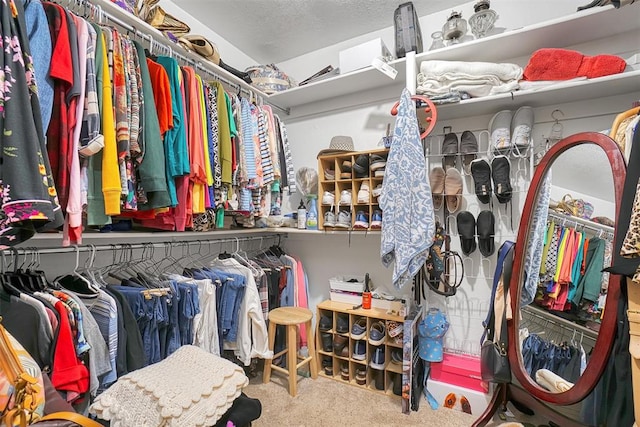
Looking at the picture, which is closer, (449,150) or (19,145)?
(19,145)

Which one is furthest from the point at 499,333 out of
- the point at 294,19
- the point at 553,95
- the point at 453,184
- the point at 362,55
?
the point at 294,19

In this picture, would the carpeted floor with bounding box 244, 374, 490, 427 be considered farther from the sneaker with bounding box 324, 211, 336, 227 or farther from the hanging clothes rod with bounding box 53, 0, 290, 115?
the hanging clothes rod with bounding box 53, 0, 290, 115

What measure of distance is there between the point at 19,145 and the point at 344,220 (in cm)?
163

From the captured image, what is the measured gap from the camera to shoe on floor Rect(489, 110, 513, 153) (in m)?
1.72

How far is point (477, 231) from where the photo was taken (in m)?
1.84

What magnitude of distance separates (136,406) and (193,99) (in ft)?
4.32

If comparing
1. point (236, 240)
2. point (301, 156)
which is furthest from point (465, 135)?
point (236, 240)

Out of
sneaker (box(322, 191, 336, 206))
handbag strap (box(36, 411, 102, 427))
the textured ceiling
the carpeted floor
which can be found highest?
the textured ceiling

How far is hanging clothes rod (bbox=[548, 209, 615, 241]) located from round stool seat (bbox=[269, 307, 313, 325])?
4.76 ft

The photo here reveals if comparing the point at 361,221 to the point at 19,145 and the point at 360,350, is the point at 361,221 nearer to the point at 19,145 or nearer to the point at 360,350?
the point at 360,350

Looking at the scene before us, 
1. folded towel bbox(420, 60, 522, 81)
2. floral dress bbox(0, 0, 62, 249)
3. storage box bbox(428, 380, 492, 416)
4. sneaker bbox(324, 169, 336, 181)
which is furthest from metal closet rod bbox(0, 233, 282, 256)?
folded towel bbox(420, 60, 522, 81)

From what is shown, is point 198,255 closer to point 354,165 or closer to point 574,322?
point 354,165

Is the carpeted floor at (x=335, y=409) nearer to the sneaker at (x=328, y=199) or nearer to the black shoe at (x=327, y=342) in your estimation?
the black shoe at (x=327, y=342)

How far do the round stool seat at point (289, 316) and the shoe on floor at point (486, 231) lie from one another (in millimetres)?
1181
